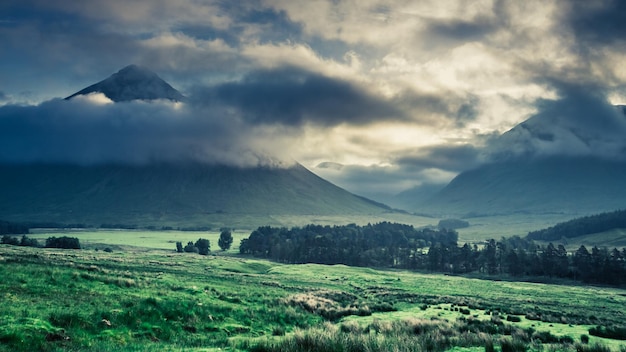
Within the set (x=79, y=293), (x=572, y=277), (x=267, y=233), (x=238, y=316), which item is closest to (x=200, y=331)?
(x=238, y=316)

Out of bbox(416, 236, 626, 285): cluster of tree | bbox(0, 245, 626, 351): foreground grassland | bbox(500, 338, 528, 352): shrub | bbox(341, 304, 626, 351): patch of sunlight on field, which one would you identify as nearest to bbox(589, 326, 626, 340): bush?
bbox(341, 304, 626, 351): patch of sunlight on field

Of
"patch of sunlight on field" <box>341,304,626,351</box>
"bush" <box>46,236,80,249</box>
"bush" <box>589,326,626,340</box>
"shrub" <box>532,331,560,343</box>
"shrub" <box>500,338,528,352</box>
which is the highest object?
"shrub" <box>500,338,528,352</box>

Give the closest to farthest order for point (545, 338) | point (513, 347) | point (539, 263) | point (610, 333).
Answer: point (513, 347) → point (545, 338) → point (610, 333) → point (539, 263)

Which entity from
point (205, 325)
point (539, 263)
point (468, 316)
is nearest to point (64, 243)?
point (205, 325)

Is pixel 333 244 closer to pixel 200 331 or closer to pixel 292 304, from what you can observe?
pixel 292 304

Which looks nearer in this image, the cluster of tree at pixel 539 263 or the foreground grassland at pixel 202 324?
the foreground grassland at pixel 202 324

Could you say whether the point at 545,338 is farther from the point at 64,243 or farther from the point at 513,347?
the point at 64,243

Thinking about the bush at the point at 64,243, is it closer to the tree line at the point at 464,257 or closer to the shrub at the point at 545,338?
the tree line at the point at 464,257

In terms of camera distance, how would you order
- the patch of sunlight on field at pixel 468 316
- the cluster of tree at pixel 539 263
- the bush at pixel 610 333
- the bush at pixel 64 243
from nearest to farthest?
1. the bush at pixel 610 333
2. the patch of sunlight on field at pixel 468 316
3. the cluster of tree at pixel 539 263
4. the bush at pixel 64 243

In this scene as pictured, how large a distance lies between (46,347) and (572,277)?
124687 millimetres

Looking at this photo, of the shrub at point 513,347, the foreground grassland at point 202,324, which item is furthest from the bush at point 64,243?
the shrub at point 513,347

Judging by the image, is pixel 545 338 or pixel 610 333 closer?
pixel 545 338

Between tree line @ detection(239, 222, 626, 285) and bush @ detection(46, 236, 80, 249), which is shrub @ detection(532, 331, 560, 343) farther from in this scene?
bush @ detection(46, 236, 80, 249)

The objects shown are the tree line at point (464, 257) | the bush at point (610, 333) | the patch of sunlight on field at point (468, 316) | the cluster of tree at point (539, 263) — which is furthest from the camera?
the tree line at point (464, 257)
